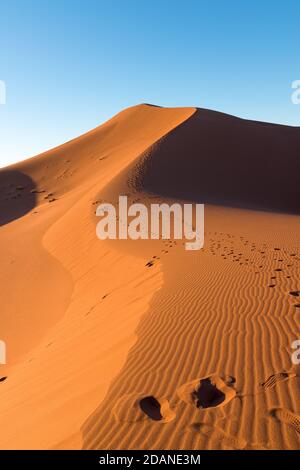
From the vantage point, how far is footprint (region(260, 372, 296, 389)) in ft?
13.7

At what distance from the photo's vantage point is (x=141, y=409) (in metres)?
3.97

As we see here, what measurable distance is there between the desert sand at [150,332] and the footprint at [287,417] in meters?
0.01

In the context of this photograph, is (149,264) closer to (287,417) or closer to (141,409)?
(141,409)

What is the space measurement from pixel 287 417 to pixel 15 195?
97.9 ft

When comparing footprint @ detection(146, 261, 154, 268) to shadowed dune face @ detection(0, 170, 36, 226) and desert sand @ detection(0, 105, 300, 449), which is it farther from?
shadowed dune face @ detection(0, 170, 36, 226)

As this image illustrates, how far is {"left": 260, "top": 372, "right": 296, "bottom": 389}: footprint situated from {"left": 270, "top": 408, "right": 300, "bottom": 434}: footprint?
39 centimetres

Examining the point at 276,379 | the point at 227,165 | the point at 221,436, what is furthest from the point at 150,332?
the point at 227,165

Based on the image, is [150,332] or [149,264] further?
[149,264]

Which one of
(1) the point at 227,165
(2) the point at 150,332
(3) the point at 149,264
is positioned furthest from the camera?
(1) the point at 227,165

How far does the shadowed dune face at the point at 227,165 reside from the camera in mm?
21781

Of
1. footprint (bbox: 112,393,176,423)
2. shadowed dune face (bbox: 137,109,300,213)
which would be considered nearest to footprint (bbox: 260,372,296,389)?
footprint (bbox: 112,393,176,423)

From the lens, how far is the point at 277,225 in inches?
551

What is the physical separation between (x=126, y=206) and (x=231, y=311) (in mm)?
11320

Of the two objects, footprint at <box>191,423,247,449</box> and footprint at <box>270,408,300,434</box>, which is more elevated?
footprint at <box>270,408,300,434</box>
